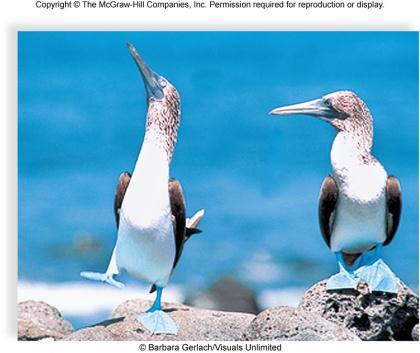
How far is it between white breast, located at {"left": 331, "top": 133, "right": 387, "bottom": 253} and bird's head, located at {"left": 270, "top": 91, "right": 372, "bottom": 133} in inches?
5.5

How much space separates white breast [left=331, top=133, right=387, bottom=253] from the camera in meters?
8.63

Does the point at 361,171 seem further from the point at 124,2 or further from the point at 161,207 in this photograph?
the point at 124,2

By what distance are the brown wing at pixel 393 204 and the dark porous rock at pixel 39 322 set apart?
2.50m

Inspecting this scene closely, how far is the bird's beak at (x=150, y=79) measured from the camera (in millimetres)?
8523

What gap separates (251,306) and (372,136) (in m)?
2.24

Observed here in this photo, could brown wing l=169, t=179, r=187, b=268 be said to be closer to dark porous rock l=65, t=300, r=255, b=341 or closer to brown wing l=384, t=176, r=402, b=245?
dark porous rock l=65, t=300, r=255, b=341

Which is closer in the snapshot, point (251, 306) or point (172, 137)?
point (172, 137)

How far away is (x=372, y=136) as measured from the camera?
875cm

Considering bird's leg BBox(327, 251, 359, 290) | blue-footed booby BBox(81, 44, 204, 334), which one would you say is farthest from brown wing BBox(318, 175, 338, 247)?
blue-footed booby BBox(81, 44, 204, 334)

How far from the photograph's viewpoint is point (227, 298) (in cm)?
1045

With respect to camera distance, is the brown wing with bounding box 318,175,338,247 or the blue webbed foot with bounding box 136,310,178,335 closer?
the blue webbed foot with bounding box 136,310,178,335

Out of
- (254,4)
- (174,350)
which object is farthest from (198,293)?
(254,4)

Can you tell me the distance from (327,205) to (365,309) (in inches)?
30.6

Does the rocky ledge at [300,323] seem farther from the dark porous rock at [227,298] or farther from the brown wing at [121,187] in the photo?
the dark porous rock at [227,298]
